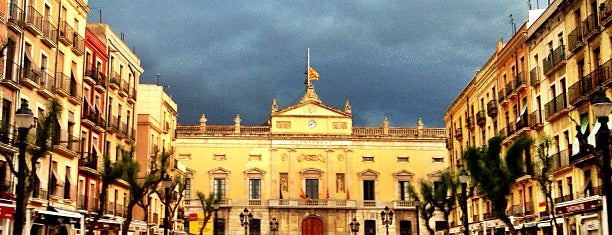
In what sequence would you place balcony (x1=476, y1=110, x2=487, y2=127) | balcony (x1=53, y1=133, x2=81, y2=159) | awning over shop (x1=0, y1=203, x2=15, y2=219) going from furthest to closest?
1. balcony (x1=476, y1=110, x2=487, y2=127)
2. balcony (x1=53, y1=133, x2=81, y2=159)
3. awning over shop (x1=0, y1=203, x2=15, y2=219)

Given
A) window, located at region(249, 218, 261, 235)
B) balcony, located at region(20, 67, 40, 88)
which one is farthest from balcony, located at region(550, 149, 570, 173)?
window, located at region(249, 218, 261, 235)

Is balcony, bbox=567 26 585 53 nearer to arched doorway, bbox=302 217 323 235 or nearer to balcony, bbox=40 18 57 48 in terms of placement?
balcony, bbox=40 18 57 48

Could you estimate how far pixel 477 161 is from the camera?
34375 millimetres

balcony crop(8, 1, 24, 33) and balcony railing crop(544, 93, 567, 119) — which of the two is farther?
balcony railing crop(544, 93, 567, 119)

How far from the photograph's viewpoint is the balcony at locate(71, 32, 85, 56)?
3569 cm

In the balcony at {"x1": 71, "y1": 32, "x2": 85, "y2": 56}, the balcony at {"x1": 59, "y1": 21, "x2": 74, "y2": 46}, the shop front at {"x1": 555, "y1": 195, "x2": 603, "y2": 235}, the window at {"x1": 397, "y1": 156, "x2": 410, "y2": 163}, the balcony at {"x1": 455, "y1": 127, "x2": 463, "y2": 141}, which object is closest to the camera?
the shop front at {"x1": 555, "y1": 195, "x2": 603, "y2": 235}

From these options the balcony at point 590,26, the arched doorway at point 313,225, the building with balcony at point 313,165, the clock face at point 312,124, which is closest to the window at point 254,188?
the building with balcony at point 313,165

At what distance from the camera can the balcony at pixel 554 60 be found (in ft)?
111

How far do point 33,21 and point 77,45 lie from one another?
5444 millimetres

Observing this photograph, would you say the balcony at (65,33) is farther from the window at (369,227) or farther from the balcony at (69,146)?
the window at (369,227)

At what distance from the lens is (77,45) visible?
36.1 meters

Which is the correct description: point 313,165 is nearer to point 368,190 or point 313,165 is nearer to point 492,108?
point 368,190

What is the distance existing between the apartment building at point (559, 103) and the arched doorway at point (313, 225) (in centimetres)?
2799

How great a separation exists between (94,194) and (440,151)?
43434 millimetres
